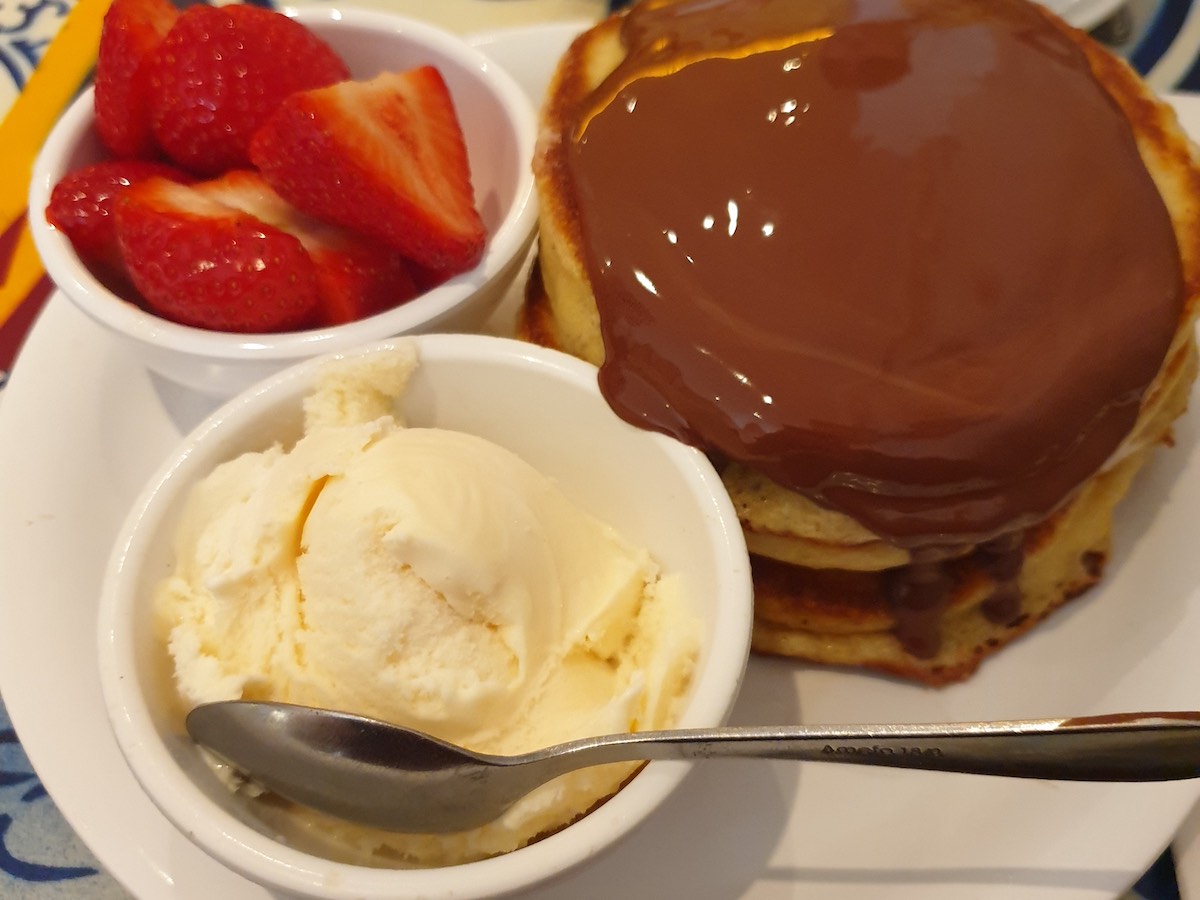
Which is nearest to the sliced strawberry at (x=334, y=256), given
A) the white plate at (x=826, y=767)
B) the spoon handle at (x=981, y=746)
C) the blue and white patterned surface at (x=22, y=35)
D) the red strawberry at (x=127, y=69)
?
the red strawberry at (x=127, y=69)

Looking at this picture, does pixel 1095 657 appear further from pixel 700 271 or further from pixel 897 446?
Answer: pixel 700 271

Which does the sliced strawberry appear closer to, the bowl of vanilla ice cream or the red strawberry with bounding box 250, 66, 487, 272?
the red strawberry with bounding box 250, 66, 487, 272

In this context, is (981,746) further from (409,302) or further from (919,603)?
(409,302)

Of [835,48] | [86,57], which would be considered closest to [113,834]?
[835,48]

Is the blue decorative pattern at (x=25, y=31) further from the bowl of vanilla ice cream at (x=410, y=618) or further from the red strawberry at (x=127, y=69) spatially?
the bowl of vanilla ice cream at (x=410, y=618)

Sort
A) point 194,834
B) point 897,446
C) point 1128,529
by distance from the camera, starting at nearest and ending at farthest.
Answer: point 194,834 < point 897,446 < point 1128,529
